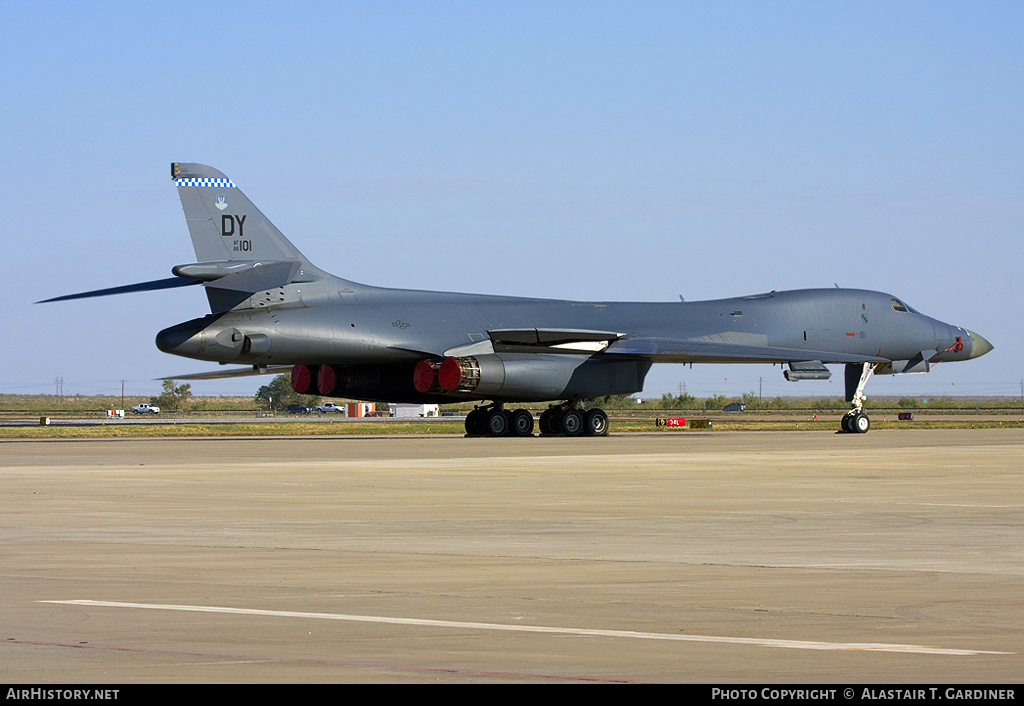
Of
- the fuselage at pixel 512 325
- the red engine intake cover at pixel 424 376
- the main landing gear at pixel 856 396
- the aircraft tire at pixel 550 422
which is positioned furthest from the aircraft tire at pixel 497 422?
the main landing gear at pixel 856 396

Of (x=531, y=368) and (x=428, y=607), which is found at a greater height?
(x=531, y=368)

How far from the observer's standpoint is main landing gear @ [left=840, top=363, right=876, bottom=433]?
36750 millimetres

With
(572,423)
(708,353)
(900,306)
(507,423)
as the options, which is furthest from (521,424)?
(900,306)

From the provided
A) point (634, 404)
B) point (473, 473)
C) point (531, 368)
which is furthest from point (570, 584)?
point (634, 404)

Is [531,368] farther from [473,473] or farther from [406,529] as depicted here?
[406,529]

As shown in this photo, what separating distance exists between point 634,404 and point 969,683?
103 metres

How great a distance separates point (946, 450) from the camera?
24891mm

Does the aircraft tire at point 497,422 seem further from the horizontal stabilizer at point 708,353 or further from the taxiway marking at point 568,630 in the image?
the taxiway marking at point 568,630

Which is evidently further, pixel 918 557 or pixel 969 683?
pixel 918 557

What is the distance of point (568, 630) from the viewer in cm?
645

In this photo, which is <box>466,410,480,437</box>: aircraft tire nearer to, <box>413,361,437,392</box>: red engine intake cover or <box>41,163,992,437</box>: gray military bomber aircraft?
<box>41,163,992,437</box>: gray military bomber aircraft

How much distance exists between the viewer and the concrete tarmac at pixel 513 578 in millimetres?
5684

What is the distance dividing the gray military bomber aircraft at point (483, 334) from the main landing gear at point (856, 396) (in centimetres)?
5

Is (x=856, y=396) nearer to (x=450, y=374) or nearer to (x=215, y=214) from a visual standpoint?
(x=450, y=374)
